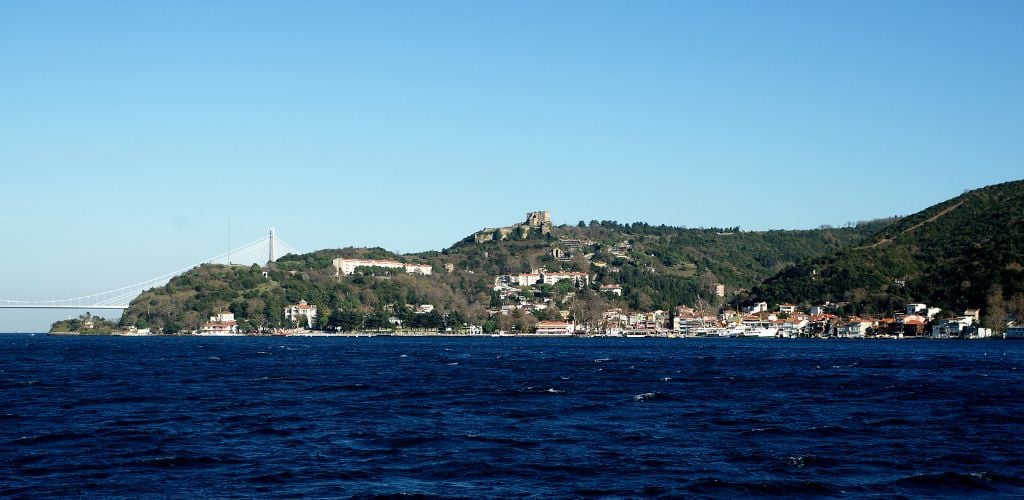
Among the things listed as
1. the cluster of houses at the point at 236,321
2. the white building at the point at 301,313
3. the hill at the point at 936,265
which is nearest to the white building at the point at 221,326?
the cluster of houses at the point at 236,321

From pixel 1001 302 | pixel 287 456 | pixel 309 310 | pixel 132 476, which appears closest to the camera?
pixel 132 476

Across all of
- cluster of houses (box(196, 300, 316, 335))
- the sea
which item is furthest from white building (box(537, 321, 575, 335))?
the sea

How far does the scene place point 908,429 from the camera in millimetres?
29234

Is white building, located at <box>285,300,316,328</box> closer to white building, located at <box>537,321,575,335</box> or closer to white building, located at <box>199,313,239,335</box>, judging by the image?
white building, located at <box>199,313,239,335</box>

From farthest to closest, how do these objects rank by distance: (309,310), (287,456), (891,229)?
(309,310), (891,229), (287,456)

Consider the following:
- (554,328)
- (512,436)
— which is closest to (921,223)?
(554,328)

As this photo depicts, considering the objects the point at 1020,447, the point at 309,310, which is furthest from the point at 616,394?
the point at 309,310

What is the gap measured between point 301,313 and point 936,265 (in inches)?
4278

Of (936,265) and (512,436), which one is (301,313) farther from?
(512,436)

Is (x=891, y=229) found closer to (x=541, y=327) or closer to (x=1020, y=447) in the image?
(x=541, y=327)

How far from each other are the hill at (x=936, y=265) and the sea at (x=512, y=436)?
82.5 m

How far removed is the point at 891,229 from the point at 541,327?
206 ft

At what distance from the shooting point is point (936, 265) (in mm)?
144625

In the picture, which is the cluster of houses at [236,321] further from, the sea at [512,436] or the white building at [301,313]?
the sea at [512,436]
